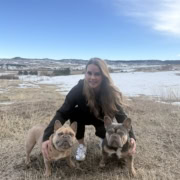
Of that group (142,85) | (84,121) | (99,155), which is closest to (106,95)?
(84,121)

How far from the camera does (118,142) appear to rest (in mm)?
4008

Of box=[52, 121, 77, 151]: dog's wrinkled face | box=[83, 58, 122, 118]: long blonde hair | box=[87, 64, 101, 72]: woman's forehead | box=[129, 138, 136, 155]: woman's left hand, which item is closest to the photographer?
box=[52, 121, 77, 151]: dog's wrinkled face

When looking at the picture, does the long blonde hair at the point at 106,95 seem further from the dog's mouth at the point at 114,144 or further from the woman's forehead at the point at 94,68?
the dog's mouth at the point at 114,144

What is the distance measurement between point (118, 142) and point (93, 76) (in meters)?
1.32

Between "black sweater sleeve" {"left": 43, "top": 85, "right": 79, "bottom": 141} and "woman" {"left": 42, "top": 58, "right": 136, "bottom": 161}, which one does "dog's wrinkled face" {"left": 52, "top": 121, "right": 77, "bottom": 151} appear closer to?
"woman" {"left": 42, "top": 58, "right": 136, "bottom": 161}

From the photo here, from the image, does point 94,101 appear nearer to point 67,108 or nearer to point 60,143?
point 67,108

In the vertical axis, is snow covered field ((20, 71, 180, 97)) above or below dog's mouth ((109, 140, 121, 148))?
below

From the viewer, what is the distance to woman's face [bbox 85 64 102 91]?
4598mm

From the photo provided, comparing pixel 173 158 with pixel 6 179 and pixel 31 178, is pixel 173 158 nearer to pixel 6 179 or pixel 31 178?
pixel 31 178

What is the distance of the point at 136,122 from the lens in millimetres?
7508

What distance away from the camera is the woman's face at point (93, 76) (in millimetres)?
4598

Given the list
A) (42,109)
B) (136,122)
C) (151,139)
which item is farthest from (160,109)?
(42,109)

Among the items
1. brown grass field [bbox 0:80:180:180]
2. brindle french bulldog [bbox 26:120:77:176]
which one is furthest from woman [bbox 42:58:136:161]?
brown grass field [bbox 0:80:180:180]

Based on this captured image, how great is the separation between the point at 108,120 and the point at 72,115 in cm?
104
